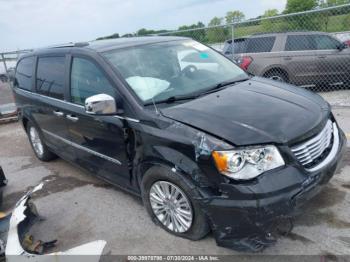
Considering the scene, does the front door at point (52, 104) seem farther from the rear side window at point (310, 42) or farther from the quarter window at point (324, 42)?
the quarter window at point (324, 42)

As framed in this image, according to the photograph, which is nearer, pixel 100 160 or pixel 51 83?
pixel 100 160

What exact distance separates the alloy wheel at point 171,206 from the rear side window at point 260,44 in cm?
625

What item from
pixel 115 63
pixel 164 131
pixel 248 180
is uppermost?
pixel 115 63

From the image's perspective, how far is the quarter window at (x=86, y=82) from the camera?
11.9 feet

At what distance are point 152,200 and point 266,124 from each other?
1291mm

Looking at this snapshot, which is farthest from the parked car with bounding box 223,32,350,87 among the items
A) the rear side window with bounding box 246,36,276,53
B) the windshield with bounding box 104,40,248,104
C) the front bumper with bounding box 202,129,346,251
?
the front bumper with bounding box 202,129,346,251

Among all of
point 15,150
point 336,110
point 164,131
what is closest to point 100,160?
point 164,131

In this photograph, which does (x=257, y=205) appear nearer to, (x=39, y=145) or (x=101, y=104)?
(x=101, y=104)

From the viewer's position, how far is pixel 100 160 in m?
3.97

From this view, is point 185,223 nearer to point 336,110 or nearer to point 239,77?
point 239,77

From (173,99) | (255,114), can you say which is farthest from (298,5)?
(255,114)

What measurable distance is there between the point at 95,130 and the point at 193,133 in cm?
140

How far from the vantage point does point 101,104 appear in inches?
126

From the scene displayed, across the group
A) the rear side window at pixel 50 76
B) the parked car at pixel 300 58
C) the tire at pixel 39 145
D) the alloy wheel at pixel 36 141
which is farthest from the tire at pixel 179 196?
the parked car at pixel 300 58
